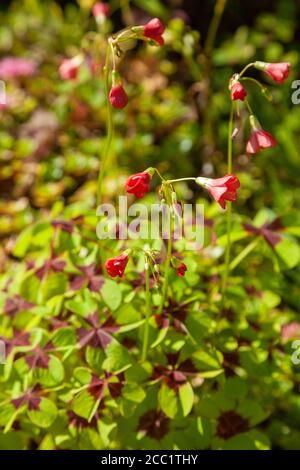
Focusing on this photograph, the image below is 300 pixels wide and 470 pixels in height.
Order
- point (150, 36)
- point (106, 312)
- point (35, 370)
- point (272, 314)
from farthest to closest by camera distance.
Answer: point (272, 314), point (106, 312), point (35, 370), point (150, 36)

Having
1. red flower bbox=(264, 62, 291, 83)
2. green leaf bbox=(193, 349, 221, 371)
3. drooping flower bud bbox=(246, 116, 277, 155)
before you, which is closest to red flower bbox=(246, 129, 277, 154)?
drooping flower bud bbox=(246, 116, 277, 155)

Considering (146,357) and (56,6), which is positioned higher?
(56,6)

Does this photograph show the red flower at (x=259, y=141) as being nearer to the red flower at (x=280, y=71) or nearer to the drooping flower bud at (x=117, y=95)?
the red flower at (x=280, y=71)

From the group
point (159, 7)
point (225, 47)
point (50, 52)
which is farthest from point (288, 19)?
point (50, 52)

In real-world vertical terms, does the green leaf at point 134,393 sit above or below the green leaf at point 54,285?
below

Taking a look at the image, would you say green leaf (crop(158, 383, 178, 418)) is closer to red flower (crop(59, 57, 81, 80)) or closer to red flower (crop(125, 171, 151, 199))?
red flower (crop(125, 171, 151, 199))

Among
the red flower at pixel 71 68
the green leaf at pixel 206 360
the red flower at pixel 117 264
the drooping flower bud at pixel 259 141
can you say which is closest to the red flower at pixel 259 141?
the drooping flower bud at pixel 259 141

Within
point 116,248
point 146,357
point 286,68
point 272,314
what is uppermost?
point 286,68

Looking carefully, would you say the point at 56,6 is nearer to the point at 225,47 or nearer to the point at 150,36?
the point at 225,47

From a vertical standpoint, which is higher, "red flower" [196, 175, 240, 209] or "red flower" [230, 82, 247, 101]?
"red flower" [230, 82, 247, 101]
